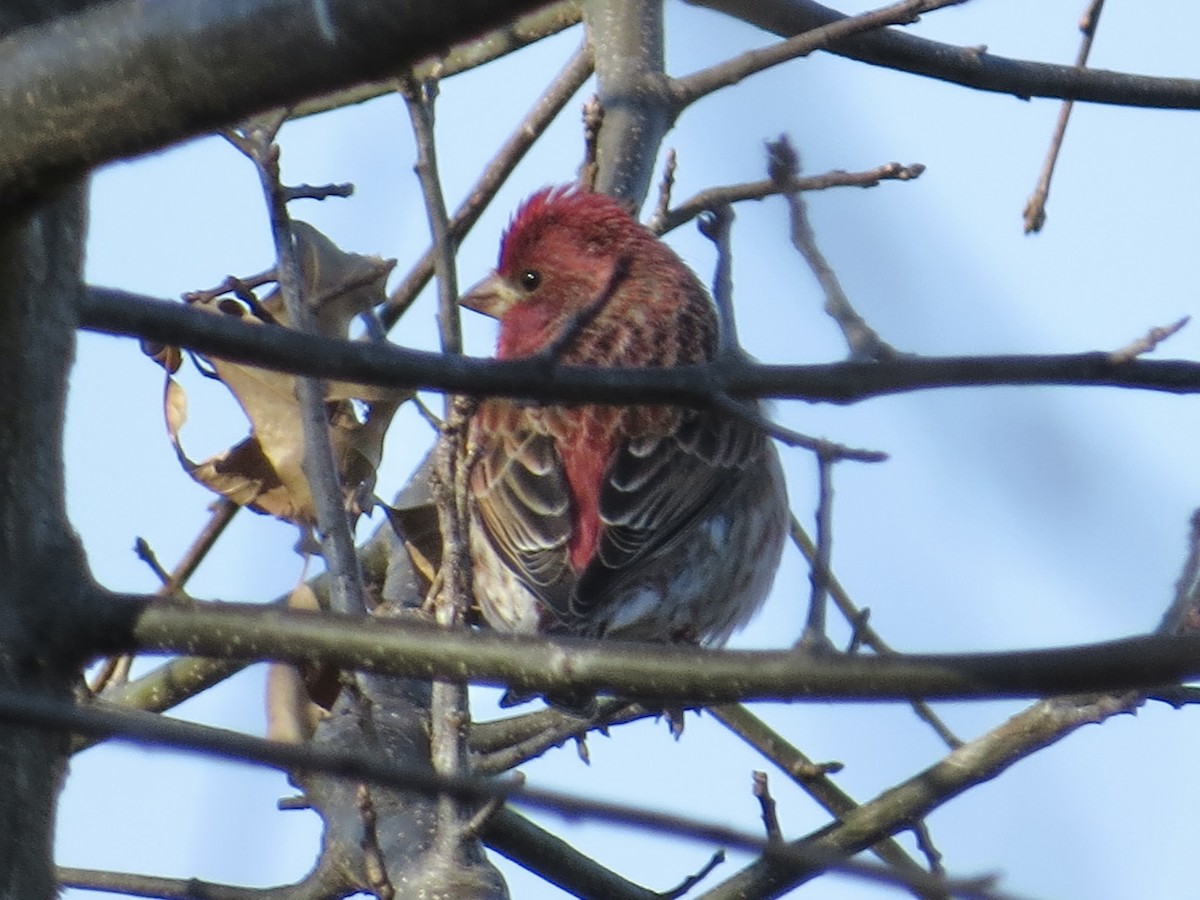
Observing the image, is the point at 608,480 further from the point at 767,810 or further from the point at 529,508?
the point at 767,810

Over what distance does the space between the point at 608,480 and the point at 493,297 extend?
1499mm

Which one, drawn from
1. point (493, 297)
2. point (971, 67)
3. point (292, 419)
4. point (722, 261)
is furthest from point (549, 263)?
point (722, 261)

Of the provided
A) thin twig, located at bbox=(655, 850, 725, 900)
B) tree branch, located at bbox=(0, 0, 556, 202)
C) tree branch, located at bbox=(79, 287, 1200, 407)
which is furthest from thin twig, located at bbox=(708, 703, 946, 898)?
tree branch, located at bbox=(0, 0, 556, 202)

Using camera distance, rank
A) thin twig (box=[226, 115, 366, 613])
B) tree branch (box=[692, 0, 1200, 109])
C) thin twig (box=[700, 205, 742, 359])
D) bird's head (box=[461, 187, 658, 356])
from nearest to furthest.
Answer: thin twig (box=[700, 205, 742, 359])
thin twig (box=[226, 115, 366, 613])
tree branch (box=[692, 0, 1200, 109])
bird's head (box=[461, 187, 658, 356])

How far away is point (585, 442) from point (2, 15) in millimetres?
4580

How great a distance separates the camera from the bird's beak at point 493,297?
806cm

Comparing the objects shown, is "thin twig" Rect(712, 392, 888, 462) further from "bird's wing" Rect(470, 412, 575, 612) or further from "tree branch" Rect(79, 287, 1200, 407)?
"bird's wing" Rect(470, 412, 575, 612)

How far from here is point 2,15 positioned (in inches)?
101

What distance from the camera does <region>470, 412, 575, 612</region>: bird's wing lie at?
6.64 m

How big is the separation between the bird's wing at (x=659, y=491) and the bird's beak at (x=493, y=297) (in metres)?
1.14

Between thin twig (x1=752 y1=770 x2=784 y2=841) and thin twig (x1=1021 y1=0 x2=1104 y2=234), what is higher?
thin twig (x1=1021 y1=0 x2=1104 y2=234)

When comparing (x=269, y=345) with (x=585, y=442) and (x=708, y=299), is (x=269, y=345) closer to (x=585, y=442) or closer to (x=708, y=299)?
(x=585, y=442)

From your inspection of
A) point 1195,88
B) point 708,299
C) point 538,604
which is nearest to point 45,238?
point 1195,88

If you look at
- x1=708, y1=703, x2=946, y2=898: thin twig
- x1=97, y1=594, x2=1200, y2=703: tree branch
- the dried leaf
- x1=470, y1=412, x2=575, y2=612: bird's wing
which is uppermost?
x1=470, y1=412, x2=575, y2=612: bird's wing
